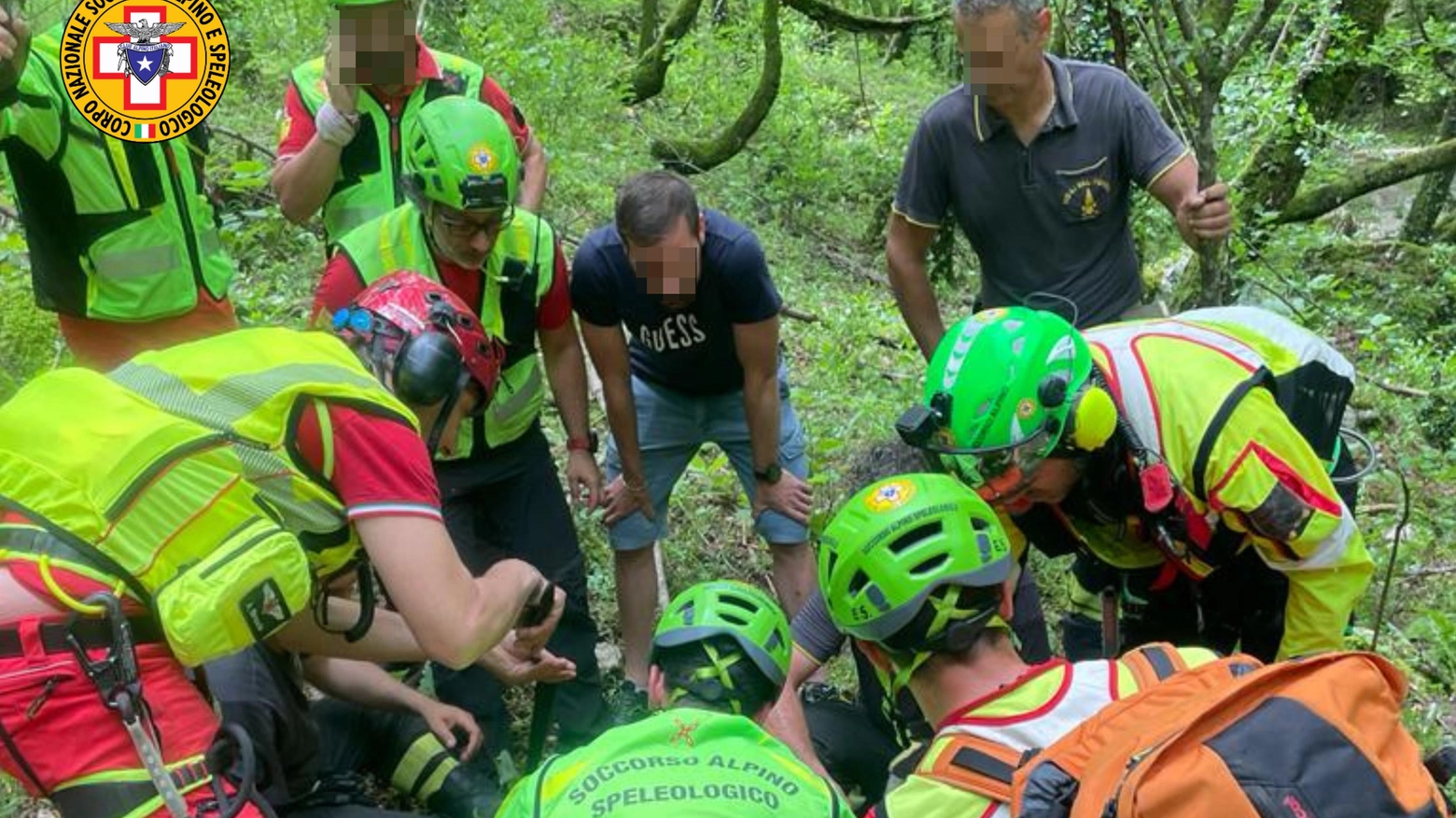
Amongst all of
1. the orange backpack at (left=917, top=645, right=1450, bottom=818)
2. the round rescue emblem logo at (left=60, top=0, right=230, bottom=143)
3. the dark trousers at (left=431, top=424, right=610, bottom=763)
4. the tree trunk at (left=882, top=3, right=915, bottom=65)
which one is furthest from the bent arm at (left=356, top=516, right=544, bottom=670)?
the tree trunk at (left=882, top=3, right=915, bottom=65)

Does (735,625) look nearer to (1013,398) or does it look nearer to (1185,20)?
(1013,398)

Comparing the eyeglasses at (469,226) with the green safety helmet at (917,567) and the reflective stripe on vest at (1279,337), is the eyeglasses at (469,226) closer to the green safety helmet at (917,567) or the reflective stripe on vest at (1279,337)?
the green safety helmet at (917,567)

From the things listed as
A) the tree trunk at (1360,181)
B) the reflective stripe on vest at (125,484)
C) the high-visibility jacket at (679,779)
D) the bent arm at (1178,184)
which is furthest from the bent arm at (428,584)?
the tree trunk at (1360,181)

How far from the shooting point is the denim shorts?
5012mm

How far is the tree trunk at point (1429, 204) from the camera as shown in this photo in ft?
36.9

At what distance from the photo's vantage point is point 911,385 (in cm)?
711

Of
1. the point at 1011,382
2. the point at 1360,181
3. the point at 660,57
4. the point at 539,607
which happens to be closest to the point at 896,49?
the point at 660,57

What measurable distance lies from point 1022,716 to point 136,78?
15.0 feet

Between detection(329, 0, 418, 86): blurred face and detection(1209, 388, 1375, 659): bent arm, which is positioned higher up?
detection(329, 0, 418, 86): blurred face

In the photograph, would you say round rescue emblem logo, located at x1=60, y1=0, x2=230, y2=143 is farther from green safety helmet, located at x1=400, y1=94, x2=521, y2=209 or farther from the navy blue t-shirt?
the navy blue t-shirt

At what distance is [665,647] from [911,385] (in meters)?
4.28

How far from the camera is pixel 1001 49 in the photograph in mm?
4406

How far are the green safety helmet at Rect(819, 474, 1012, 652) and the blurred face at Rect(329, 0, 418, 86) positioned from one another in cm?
255

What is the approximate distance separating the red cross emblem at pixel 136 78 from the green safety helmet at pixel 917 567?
3.49 metres
